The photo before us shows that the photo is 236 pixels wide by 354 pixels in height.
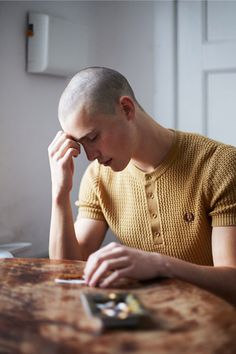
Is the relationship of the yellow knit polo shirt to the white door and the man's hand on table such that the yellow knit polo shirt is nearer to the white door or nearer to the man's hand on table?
the man's hand on table

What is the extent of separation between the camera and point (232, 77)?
8.95ft

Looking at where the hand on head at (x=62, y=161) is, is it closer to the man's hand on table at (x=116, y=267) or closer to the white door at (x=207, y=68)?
the man's hand on table at (x=116, y=267)

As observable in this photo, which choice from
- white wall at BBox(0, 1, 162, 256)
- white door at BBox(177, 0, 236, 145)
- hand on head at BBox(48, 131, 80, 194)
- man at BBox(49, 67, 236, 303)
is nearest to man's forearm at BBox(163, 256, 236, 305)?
man at BBox(49, 67, 236, 303)

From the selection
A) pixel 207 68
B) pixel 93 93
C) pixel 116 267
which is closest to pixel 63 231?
pixel 93 93

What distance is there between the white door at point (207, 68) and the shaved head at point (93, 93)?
1157 mm

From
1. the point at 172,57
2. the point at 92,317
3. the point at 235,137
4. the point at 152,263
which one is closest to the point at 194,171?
the point at 152,263

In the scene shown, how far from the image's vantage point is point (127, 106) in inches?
67.1

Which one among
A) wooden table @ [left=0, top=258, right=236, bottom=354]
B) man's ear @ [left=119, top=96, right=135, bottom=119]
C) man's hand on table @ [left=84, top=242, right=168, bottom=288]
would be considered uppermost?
man's ear @ [left=119, top=96, right=135, bottom=119]

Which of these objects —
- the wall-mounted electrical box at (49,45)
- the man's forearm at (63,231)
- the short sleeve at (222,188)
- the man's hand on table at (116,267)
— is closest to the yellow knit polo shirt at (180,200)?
the short sleeve at (222,188)

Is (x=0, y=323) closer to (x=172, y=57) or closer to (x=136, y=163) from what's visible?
(x=136, y=163)

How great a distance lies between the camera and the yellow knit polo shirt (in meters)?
1.73

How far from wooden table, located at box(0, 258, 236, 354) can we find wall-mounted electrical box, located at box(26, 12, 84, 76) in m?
1.39

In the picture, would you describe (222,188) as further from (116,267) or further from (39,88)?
(39,88)

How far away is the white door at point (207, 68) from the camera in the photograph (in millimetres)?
2738
